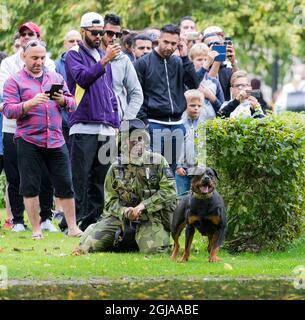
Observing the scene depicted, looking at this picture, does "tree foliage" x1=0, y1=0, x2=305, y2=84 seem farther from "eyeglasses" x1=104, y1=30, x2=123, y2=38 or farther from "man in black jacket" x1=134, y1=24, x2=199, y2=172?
"eyeglasses" x1=104, y1=30, x2=123, y2=38

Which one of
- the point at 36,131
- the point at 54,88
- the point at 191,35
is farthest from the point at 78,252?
the point at 191,35

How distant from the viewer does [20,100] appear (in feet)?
43.3

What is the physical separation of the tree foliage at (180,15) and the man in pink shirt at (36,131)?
13.5m

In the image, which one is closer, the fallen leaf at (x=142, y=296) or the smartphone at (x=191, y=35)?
the fallen leaf at (x=142, y=296)

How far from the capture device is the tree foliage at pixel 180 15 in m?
27.2

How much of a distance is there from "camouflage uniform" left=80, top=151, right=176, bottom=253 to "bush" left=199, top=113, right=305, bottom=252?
64cm

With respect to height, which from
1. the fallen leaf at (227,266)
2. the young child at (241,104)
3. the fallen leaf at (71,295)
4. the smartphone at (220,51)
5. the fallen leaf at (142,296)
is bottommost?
the fallen leaf at (227,266)

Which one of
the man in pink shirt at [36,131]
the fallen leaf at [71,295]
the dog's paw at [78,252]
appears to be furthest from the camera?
the man in pink shirt at [36,131]

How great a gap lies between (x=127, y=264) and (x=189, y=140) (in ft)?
10.3

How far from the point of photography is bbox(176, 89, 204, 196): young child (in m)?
14.0

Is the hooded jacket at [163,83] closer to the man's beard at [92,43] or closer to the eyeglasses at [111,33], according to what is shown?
the eyeglasses at [111,33]

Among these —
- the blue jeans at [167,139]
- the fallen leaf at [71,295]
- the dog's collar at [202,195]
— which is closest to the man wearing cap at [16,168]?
the blue jeans at [167,139]


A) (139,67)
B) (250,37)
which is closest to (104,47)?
(139,67)

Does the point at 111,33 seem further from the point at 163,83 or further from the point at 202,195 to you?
the point at 202,195
